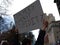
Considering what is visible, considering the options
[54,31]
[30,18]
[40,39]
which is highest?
[30,18]

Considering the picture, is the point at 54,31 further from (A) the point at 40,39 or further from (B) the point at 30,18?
(B) the point at 30,18

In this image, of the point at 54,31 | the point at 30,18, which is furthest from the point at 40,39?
the point at 54,31

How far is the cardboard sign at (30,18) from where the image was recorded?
5.00 meters

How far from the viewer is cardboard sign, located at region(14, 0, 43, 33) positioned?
500cm

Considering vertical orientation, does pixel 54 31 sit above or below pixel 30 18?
below

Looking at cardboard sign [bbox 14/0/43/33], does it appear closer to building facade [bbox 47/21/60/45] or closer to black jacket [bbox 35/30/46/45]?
black jacket [bbox 35/30/46/45]

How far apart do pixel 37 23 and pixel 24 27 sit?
44 cm

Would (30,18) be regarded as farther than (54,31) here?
No

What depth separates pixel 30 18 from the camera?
5219 mm

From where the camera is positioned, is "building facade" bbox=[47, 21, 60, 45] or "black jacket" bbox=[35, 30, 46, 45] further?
"building facade" bbox=[47, 21, 60, 45]

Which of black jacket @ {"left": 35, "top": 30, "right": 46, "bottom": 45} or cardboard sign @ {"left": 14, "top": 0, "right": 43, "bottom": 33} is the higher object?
cardboard sign @ {"left": 14, "top": 0, "right": 43, "bottom": 33}

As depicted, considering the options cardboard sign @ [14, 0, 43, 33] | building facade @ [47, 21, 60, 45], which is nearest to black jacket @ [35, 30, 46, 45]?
cardboard sign @ [14, 0, 43, 33]

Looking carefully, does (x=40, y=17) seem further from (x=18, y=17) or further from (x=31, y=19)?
(x=18, y=17)

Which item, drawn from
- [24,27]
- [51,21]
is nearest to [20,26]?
[24,27]
